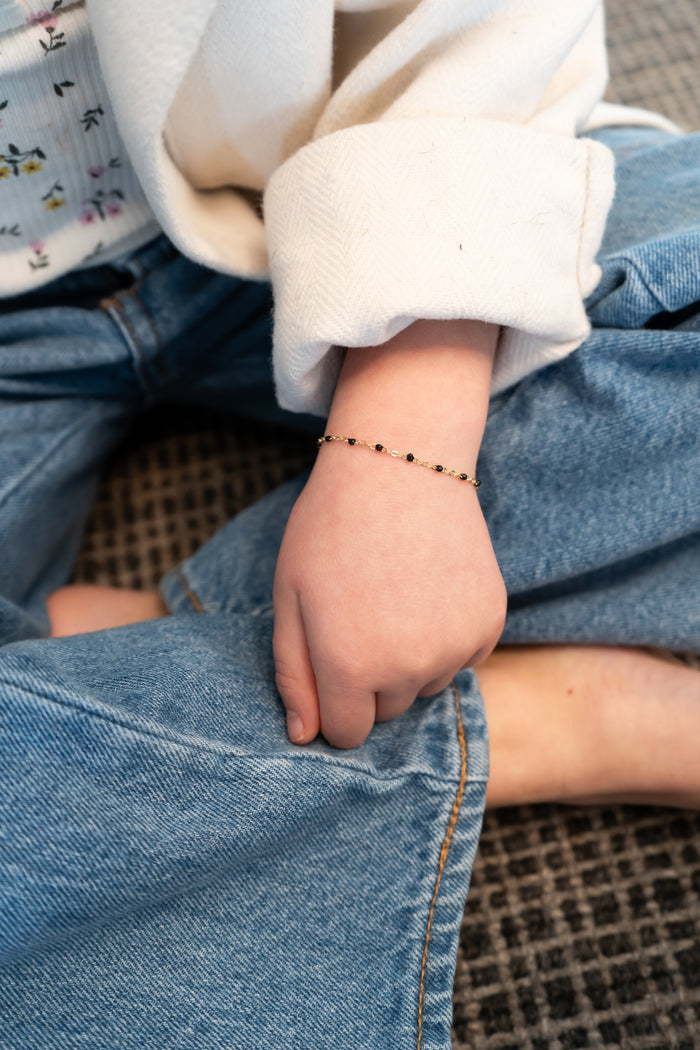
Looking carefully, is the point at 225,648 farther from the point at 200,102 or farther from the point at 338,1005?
the point at 200,102

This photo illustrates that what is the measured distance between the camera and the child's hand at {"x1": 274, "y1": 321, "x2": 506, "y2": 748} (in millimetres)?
402

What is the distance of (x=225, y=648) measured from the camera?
457mm

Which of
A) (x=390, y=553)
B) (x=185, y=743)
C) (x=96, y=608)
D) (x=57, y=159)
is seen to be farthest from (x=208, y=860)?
(x=57, y=159)

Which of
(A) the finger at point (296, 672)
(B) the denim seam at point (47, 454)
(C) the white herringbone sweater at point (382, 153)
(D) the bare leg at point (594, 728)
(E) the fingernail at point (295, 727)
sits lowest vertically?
(D) the bare leg at point (594, 728)

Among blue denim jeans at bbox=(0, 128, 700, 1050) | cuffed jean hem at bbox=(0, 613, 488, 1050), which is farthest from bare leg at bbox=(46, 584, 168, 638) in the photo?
cuffed jean hem at bbox=(0, 613, 488, 1050)

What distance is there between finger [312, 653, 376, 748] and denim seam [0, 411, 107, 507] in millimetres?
270

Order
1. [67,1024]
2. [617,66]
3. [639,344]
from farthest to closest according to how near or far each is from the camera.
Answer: [617,66], [639,344], [67,1024]

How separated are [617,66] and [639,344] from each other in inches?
19.8

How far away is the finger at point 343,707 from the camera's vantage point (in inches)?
16.0

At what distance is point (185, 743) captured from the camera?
1.24 ft

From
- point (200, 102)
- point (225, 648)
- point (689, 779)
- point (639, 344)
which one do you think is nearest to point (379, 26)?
point (200, 102)

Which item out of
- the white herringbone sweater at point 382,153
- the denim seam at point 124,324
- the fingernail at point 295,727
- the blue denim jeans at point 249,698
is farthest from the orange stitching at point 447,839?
the denim seam at point 124,324

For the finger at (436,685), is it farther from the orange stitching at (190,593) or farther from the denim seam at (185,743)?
A: the orange stitching at (190,593)

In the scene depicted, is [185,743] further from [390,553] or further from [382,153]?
[382,153]
